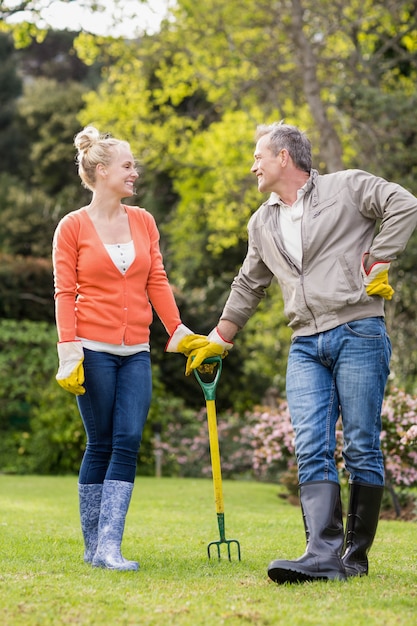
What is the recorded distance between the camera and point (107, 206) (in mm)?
4477

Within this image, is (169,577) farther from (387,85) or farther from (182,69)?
(182,69)

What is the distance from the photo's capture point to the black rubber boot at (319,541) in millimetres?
3730

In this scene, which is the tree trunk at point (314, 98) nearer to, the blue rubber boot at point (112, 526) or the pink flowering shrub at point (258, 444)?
the pink flowering shrub at point (258, 444)

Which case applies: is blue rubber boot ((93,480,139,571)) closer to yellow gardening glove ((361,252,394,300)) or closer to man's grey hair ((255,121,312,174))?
yellow gardening glove ((361,252,394,300))

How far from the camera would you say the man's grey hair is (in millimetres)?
4281

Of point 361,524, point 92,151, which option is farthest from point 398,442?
point 92,151

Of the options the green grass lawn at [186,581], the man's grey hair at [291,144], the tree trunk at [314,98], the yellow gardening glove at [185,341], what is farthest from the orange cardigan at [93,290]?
the tree trunk at [314,98]

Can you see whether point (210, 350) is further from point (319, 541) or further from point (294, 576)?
point (294, 576)

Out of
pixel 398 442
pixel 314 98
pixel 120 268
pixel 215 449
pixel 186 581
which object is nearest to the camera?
pixel 186 581

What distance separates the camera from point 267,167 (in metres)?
4.27

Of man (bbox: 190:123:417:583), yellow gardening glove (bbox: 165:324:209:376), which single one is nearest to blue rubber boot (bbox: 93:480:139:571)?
yellow gardening glove (bbox: 165:324:209:376)

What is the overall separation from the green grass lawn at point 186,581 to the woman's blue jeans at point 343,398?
50 cm

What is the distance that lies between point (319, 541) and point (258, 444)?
5.95 metres

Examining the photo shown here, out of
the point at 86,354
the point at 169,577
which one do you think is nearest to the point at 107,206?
the point at 86,354
